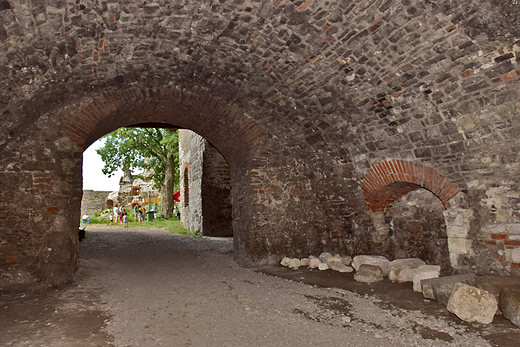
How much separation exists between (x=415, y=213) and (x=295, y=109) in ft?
8.28

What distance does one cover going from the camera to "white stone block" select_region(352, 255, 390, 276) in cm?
500

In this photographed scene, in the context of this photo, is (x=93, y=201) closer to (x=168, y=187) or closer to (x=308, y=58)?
(x=168, y=187)

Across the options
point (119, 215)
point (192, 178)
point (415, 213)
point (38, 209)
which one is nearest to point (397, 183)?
point (415, 213)

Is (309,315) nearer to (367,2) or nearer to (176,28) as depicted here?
(367,2)

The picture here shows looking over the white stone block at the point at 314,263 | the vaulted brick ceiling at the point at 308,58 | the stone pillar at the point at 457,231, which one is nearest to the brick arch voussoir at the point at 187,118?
the vaulted brick ceiling at the point at 308,58

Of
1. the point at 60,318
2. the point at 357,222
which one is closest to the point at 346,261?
the point at 357,222

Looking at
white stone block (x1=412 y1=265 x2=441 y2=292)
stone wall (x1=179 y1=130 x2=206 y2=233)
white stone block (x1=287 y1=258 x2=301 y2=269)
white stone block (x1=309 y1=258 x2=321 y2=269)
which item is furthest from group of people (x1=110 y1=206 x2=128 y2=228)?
white stone block (x1=412 y1=265 x2=441 y2=292)

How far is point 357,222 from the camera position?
5766 mm

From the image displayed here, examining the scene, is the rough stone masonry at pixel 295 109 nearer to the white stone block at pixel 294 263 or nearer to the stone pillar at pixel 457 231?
the stone pillar at pixel 457 231

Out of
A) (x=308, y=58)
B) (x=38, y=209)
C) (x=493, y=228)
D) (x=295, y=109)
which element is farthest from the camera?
(x=295, y=109)

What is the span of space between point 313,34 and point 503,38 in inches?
72.0

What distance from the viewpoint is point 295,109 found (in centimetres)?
539

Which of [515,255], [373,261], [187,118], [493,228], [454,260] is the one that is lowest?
[373,261]

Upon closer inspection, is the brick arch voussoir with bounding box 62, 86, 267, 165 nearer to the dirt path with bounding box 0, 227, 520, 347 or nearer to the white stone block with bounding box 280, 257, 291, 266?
the white stone block with bounding box 280, 257, 291, 266
